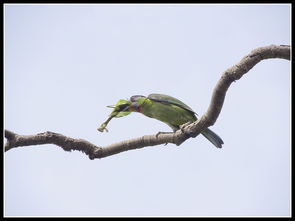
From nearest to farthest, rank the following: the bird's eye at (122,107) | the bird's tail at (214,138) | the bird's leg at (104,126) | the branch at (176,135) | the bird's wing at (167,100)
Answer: the branch at (176,135)
the bird's leg at (104,126)
the bird's eye at (122,107)
the bird's tail at (214,138)
the bird's wing at (167,100)

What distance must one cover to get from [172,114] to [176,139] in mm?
1684

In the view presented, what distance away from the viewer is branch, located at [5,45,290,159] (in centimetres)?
363

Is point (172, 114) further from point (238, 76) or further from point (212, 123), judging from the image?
point (238, 76)

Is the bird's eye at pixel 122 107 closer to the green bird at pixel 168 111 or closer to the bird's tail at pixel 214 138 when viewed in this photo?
the green bird at pixel 168 111

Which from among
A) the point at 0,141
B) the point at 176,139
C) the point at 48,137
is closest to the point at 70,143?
the point at 48,137

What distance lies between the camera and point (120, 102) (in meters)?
5.10

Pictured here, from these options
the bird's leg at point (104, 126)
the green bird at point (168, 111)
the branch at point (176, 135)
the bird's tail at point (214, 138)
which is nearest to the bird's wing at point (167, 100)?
the green bird at point (168, 111)

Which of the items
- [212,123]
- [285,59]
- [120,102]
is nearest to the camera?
[285,59]

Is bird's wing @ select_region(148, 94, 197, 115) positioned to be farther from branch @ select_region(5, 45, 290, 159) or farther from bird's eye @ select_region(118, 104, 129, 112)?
branch @ select_region(5, 45, 290, 159)

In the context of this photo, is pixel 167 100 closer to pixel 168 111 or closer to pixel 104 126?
pixel 168 111

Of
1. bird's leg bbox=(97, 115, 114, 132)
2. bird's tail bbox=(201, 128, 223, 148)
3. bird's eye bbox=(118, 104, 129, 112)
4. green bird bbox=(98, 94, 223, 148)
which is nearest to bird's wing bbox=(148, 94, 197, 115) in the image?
green bird bbox=(98, 94, 223, 148)

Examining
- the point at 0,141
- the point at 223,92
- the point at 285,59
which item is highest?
the point at 285,59

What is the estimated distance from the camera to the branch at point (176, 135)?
143 inches

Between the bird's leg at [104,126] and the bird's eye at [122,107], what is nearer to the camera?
the bird's leg at [104,126]
